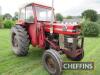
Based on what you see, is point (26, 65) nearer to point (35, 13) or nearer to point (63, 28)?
point (63, 28)

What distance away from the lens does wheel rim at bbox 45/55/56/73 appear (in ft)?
19.4

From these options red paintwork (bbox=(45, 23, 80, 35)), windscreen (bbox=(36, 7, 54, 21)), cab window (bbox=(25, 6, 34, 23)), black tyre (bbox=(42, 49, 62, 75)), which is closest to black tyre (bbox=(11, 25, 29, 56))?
cab window (bbox=(25, 6, 34, 23))

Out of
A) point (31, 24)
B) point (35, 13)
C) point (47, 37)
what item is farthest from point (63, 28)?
point (31, 24)

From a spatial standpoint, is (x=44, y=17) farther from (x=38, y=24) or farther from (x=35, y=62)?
(x=35, y=62)

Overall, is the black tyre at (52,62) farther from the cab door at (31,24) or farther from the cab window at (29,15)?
the cab window at (29,15)

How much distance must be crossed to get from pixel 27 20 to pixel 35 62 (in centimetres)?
168

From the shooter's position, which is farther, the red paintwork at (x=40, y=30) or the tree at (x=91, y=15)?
the tree at (x=91, y=15)

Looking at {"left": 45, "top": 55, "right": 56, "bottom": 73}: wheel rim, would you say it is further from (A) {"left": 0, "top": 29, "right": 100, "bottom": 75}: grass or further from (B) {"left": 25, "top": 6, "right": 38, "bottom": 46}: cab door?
(B) {"left": 25, "top": 6, "right": 38, "bottom": 46}: cab door

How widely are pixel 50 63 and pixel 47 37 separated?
1386 mm

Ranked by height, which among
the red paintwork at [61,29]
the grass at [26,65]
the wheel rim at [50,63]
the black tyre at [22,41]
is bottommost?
the grass at [26,65]

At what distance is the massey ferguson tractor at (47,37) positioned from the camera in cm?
610

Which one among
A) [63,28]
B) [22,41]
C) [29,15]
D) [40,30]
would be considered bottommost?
[22,41]

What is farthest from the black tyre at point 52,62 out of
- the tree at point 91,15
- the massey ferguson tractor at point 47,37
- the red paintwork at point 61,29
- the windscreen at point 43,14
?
the tree at point 91,15

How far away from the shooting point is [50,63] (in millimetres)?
6137
